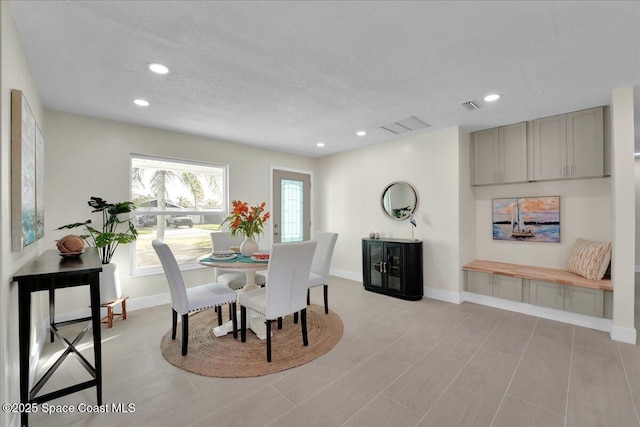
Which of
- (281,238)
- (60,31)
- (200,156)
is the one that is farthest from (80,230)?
(281,238)

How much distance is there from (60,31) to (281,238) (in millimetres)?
4069

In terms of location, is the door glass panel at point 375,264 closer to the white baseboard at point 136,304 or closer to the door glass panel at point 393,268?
the door glass panel at point 393,268

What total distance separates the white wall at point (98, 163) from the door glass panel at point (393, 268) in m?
2.83

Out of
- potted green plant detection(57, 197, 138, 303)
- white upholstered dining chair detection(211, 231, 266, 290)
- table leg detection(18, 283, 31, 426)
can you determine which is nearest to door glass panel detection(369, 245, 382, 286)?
white upholstered dining chair detection(211, 231, 266, 290)

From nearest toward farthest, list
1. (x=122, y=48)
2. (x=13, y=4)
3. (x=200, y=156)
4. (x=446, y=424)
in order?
(x=13, y=4) → (x=446, y=424) → (x=122, y=48) → (x=200, y=156)

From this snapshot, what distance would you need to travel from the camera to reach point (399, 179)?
459 centimetres

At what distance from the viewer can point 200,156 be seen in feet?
14.0

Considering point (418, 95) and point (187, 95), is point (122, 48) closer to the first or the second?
point (187, 95)

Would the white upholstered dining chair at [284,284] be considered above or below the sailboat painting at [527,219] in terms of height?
below

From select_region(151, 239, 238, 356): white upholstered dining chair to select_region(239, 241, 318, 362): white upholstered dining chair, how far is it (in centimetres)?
25

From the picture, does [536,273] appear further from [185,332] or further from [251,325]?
[185,332]

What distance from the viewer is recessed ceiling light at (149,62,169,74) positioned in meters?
2.22

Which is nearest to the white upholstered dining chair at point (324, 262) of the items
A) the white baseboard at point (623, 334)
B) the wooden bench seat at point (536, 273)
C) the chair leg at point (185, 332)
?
the chair leg at point (185, 332)

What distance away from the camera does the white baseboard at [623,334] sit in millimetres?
2695
